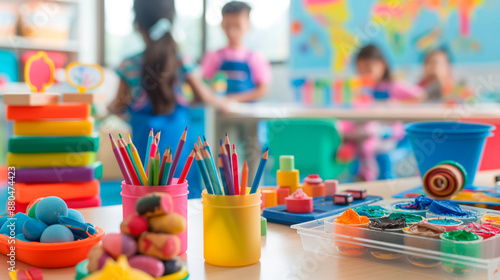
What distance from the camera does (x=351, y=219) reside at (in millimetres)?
707

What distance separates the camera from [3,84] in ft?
12.8

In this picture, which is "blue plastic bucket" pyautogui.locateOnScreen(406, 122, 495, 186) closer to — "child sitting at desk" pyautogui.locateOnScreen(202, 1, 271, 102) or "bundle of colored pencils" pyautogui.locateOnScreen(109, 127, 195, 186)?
"bundle of colored pencils" pyautogui.locateOnScreen(109, 127, 195, 186)

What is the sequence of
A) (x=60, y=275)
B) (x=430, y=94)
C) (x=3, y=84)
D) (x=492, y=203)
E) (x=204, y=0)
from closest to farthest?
(x=60, y=275) → (x=492, y=203) → (x=430, y=94) → (x=3, y=84) → (x=204, y=0)

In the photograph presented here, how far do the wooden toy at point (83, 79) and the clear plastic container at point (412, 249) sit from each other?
644 millimetres

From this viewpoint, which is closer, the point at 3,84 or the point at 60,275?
the point at 60,275

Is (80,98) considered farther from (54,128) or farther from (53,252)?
(53,252)

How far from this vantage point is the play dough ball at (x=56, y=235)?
0.63m

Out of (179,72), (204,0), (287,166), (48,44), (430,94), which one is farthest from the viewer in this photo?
(204,0)

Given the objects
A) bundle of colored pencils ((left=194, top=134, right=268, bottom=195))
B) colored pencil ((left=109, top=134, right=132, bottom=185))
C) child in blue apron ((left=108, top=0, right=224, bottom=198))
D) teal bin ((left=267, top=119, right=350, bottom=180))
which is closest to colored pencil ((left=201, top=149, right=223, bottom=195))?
bundle of colored pencils ((left=194, top=134, right=268, bottom=195))

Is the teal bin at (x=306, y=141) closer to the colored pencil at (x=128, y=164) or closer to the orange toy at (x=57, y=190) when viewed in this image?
the orange toy at (x=57, y=190)

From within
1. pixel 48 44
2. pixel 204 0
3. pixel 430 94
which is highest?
pixel 204 0

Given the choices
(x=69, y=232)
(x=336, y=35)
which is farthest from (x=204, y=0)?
(x=69, y=232)

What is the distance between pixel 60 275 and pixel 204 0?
446cm

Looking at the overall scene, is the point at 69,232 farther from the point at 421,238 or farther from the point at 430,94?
the point at 430,94
